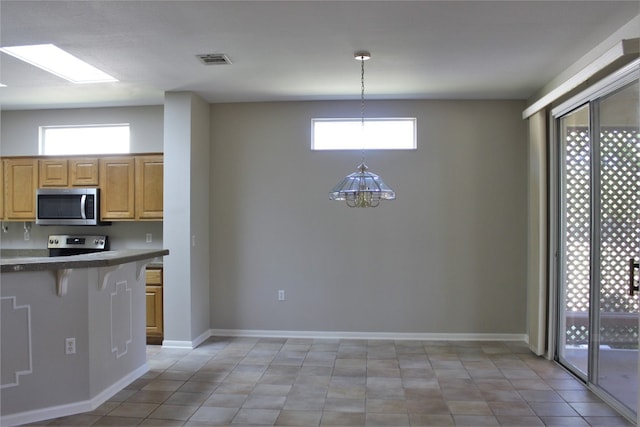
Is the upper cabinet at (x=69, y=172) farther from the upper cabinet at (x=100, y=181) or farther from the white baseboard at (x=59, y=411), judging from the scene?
the white baseboard at (x=59, y=411)

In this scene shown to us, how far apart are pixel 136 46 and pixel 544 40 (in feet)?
10.1

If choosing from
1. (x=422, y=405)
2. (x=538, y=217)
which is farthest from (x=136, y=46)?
Answer: (x=538, y=217)

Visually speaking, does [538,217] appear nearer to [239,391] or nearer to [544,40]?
[544,40]

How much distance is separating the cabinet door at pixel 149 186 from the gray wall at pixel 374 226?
60cm

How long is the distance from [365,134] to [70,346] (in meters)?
3.56

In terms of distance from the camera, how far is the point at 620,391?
10.6 feet

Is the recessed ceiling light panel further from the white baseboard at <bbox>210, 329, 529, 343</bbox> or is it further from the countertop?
the white baseboard at <bbox>210, 329, 529, 343</bbox>

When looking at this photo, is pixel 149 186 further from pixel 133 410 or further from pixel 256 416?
pixel 256 416

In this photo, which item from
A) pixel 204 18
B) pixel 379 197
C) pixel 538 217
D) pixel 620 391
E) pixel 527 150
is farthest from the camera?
pixel 527 150

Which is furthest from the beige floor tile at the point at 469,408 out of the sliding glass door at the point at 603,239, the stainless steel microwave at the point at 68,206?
the stainless steel microwave at the point at 68,206

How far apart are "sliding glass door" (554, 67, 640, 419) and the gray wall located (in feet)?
2.90

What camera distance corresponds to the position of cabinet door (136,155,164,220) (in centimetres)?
506

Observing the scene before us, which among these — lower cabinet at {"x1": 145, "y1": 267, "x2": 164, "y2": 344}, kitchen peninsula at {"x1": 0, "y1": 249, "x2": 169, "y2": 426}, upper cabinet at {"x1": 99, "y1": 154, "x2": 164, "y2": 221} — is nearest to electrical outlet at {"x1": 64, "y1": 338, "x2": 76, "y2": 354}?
kitchen peninsula at {"x1": 0, "y1": 249, "x2": 169, "y2": 426}

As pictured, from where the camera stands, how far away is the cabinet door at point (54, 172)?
522 cm
